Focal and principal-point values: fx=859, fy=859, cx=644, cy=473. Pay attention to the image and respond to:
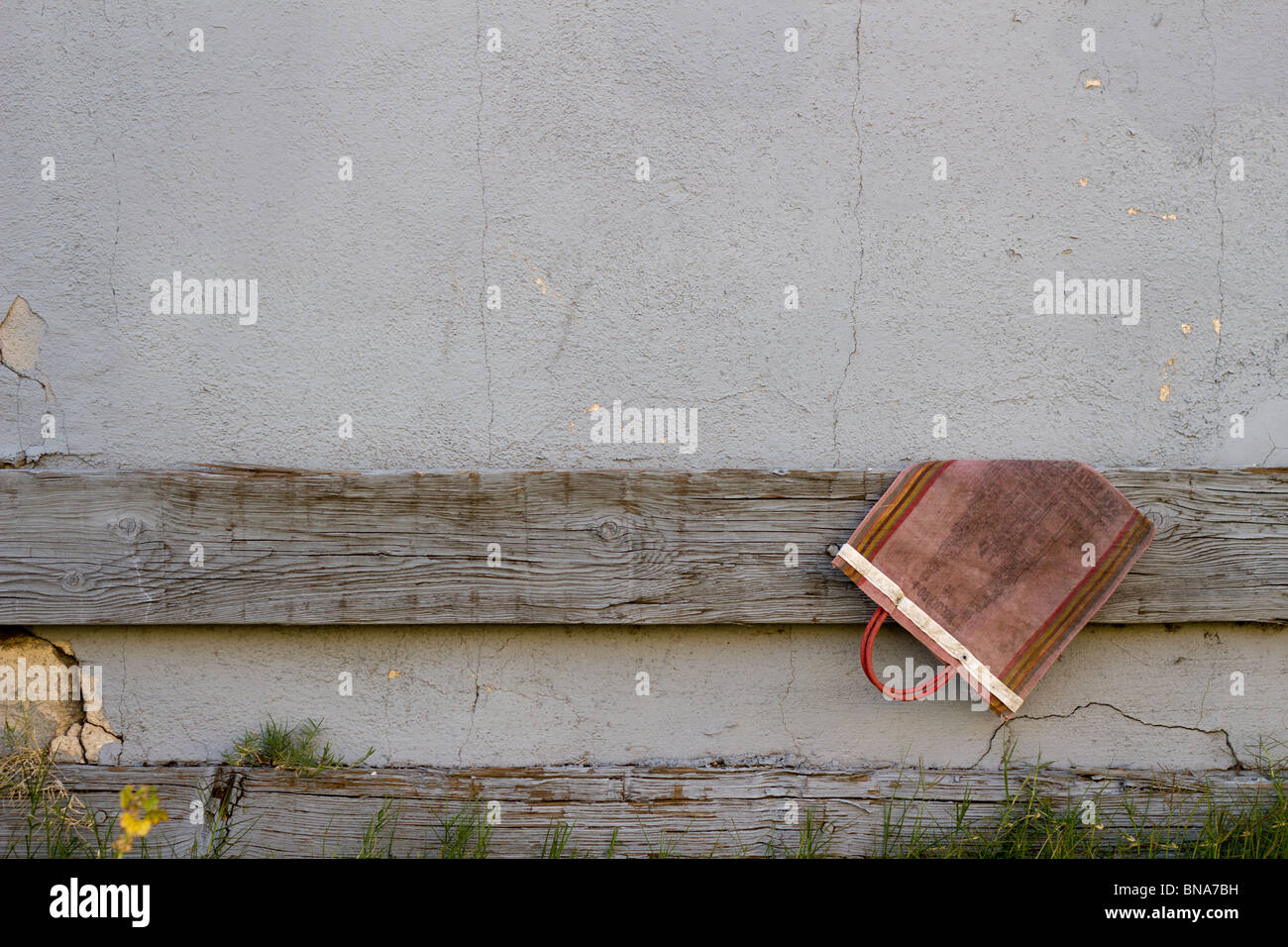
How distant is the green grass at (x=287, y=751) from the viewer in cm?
239

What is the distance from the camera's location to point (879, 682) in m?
2.38

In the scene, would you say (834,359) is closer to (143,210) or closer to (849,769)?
(849,769)

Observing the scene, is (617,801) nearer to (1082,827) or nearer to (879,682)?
(879,682)

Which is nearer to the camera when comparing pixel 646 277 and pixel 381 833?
pixel 381 833

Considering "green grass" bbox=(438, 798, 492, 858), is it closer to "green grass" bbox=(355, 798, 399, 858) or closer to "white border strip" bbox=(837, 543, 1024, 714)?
"green grass" bbox=(355, 798, 399, 858)

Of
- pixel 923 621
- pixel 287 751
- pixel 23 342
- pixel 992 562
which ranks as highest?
pixel 23 342

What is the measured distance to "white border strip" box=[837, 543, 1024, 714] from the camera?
2.30 metres

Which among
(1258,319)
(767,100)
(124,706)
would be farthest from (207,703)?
(1258,319)

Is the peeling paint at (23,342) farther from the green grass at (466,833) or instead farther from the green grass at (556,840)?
the green grass at (556,840)

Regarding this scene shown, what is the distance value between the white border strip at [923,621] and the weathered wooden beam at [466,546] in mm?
165

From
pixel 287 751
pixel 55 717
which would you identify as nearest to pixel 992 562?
pixel 287 751

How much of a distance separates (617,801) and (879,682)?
794 millimetres

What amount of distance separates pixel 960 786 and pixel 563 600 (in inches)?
47.5

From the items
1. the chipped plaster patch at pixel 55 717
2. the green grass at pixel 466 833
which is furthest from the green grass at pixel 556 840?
the chipped plaster patch at pixel 55 717
